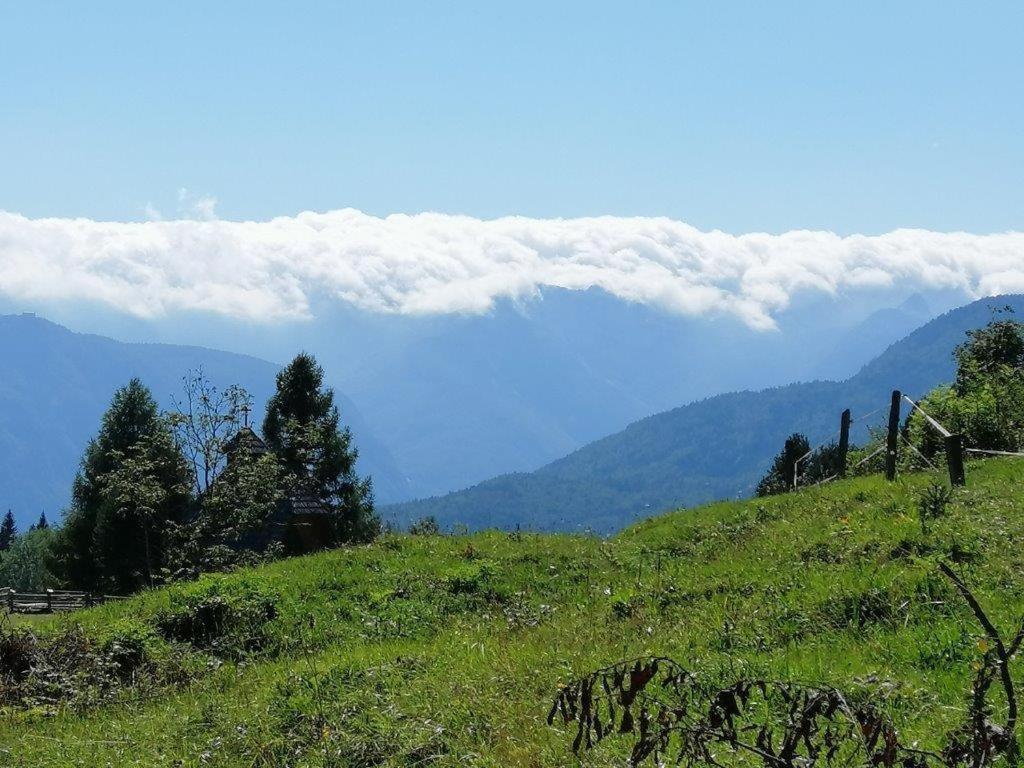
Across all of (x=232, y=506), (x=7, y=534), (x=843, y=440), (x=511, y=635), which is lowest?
(x=511, y=635)

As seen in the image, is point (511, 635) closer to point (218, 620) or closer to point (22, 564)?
point (218, 620)

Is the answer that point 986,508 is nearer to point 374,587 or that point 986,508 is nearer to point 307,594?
point 374,587

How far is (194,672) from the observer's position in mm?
14516

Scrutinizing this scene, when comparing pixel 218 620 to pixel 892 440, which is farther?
pixel 892 440

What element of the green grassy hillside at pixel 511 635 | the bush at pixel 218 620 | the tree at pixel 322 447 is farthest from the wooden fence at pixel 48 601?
the bush at pixel 218 620

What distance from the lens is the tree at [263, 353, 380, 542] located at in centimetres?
5975

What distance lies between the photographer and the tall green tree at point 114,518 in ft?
180

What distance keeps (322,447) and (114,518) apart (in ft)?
44.4

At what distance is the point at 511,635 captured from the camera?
45.1 ft

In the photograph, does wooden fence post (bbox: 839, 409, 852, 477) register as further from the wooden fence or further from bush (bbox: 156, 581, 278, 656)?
the wooden fence

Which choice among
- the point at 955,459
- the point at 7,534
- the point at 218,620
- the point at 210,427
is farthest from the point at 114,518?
the point at 7,534

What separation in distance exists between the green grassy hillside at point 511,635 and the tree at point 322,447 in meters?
38.8

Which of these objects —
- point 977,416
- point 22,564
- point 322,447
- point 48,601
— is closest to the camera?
point 977,416

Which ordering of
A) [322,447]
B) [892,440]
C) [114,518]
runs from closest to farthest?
[892,440] → [114,518] → [322,447]
